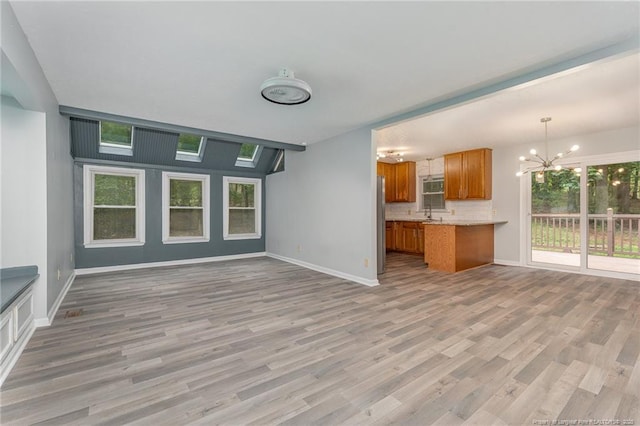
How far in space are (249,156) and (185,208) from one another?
6.26 ft

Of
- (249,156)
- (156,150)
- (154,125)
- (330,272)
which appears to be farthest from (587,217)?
(156,150)

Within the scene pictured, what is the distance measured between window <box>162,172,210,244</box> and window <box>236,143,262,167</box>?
34.5 inches

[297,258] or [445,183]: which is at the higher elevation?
[445,183]

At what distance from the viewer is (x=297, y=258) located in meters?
6.11

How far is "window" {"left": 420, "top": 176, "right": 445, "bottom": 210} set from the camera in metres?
7.34

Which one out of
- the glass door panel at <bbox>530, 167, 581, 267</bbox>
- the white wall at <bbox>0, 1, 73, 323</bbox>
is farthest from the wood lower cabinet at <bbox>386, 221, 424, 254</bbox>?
the white wall at <bbox>0, 1, 73, 323</bbox>

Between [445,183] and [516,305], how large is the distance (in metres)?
3.80

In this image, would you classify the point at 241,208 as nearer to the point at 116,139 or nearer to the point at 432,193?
the point at 116,139

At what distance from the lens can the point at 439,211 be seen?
7293 millimetres

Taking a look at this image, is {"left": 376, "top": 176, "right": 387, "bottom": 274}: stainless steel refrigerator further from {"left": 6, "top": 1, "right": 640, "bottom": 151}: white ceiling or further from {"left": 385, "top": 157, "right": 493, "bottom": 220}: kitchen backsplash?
{"left": 385, "top": 157, "right": 493, "bottom": 220}: kitchen backsplash

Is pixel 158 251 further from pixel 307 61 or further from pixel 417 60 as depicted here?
pixel 417 60

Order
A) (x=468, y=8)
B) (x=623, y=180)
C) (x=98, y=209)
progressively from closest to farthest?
(x=468, y=8) → (x=623, y=180) → (x=98, y=209)

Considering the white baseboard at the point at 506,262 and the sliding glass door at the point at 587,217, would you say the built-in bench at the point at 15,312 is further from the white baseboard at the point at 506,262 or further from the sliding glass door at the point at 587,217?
the white baseboard at the point at 506,262

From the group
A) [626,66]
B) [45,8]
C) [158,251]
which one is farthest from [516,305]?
[158,251]
